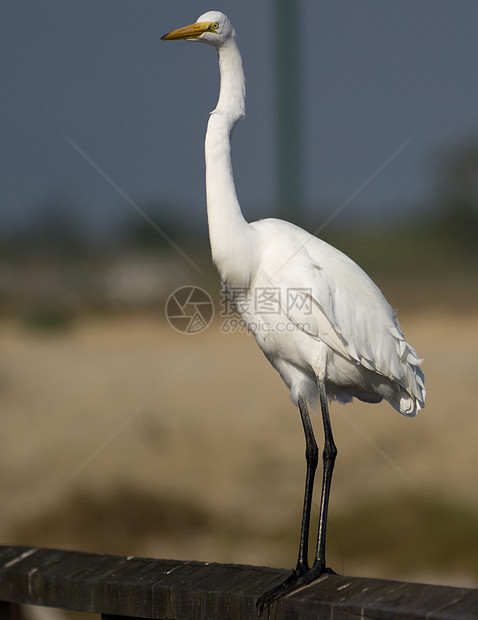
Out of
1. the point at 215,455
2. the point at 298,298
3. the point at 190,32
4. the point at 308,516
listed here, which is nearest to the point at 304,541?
the point at 308,516

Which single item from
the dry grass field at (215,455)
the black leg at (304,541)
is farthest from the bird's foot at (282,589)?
the dry grass field at (215,455)

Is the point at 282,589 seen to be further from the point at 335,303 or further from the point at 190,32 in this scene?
the point at 190,32

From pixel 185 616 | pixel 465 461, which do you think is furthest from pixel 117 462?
pixel 185 616

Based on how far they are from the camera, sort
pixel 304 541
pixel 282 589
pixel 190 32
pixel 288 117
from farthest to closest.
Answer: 1. pixel 288 117
2. pixel 190 32
3. pixel 304 541
4. pixel 282 589

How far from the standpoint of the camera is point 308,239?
191cm

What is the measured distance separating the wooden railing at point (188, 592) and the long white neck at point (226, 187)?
703 mm

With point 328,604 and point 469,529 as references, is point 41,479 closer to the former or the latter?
point 469,529

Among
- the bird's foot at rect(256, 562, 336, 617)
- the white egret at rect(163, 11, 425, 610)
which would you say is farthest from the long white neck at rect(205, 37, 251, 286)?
the bird's foot at rect(256, 562, 336, 617)

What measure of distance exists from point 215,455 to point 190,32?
4.02 metres

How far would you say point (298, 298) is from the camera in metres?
1.81

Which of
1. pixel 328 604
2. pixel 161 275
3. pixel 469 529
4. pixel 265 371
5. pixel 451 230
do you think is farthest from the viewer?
pixel 451 230

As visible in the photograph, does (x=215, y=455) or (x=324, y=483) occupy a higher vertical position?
(x=215, y=455)

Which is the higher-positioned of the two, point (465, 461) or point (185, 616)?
point (465, 461)

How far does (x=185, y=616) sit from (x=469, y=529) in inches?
131
